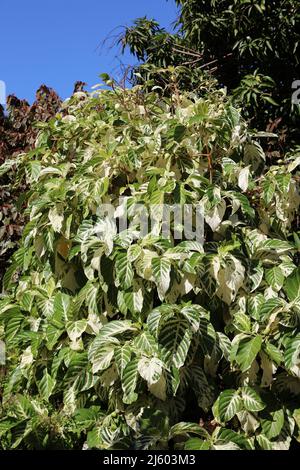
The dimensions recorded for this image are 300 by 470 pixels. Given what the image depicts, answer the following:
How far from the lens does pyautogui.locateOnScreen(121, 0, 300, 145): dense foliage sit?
4.69 m

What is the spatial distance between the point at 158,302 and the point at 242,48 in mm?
2974

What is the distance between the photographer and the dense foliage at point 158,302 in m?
2.33

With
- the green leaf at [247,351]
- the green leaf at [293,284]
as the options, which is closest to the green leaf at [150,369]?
the green leaf at [247,351]

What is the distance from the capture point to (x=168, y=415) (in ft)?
8.07

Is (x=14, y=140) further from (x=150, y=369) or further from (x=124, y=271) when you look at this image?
(x=150, y=369)

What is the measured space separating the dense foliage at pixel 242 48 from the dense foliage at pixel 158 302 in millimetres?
1739

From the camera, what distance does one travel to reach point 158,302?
2.78 m

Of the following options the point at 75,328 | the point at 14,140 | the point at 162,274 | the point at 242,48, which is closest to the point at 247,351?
the point at 162,274

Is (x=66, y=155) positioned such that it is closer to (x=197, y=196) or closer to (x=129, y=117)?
(x=129, y=117)

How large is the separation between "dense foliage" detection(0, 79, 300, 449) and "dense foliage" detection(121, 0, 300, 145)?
1739 millimetres

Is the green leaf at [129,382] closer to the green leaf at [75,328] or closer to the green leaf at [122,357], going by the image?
the green leaf at [122,357]
